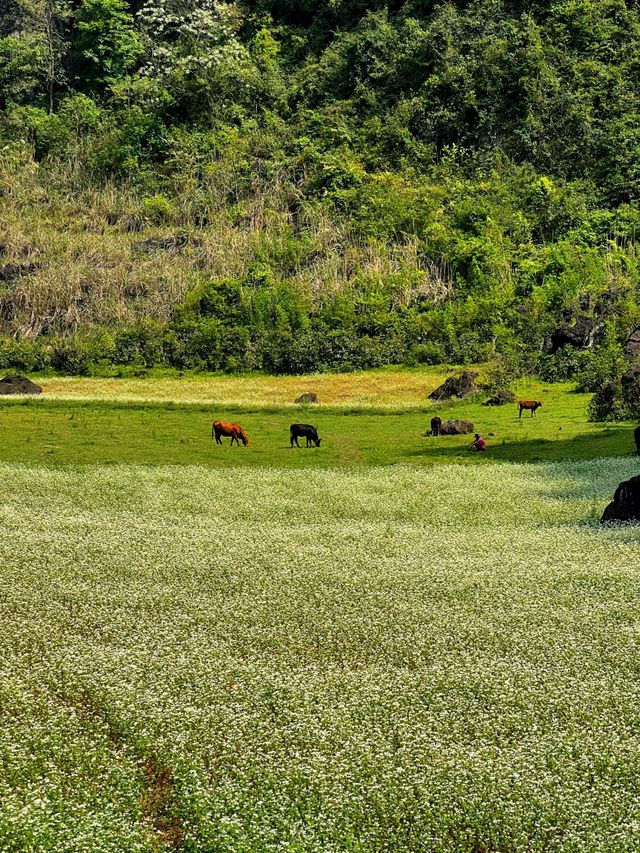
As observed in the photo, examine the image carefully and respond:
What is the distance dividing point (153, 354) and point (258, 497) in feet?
144

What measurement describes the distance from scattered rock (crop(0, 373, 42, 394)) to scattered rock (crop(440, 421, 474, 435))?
28251 millimetres

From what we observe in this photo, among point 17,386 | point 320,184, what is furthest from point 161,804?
point 320,184

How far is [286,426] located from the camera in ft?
153

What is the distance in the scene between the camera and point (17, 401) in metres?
53.3

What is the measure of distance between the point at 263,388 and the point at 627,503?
39.2 meters

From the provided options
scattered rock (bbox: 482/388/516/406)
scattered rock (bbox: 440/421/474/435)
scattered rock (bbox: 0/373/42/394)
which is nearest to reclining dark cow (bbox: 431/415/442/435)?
scattered rock (bbox: 440/421/474/435)

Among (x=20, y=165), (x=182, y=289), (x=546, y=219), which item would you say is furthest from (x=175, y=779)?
(x=20, y=165)

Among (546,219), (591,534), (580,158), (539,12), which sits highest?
(539,12)

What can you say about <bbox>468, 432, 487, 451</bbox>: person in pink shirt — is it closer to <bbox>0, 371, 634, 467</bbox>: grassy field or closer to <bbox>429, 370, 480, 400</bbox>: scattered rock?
<bbox>0, 371, 634, 467</bbox>: grassy field

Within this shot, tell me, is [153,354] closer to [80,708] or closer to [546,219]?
[546,219]

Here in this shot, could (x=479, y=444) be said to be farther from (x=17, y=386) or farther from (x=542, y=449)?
(x=17, y=386)

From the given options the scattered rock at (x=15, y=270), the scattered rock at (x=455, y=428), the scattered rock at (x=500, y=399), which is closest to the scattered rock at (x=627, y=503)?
the scattered rock at (x=455, y=428)

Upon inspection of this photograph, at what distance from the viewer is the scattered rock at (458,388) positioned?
2143 inches

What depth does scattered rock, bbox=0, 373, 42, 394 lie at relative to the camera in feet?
192
